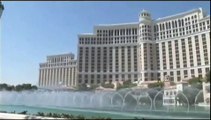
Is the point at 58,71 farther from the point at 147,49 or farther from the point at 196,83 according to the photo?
the point at 196,83

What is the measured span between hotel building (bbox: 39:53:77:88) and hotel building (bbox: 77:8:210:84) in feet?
101

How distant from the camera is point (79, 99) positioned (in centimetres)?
5962

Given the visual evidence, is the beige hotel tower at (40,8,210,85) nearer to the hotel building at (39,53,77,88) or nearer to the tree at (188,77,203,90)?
the tree at (188,77,203,90)

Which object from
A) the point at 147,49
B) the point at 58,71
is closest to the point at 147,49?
the point at 147,49

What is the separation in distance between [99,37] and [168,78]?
132 feet

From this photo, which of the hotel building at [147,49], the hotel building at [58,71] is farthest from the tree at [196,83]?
the hotel building at [58,71]

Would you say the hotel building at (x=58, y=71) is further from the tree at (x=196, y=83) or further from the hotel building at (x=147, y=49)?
the tree at (x=196, y=83)

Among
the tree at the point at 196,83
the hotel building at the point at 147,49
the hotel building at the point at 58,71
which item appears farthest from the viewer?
the hotel building at the point at 58,71

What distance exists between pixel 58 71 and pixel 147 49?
6562cm

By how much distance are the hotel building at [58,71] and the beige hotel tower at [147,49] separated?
3072cm

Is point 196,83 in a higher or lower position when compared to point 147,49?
lower

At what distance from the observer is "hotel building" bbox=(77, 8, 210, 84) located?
10819 cm

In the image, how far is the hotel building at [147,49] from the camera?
10819 cm

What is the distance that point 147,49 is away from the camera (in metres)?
120
